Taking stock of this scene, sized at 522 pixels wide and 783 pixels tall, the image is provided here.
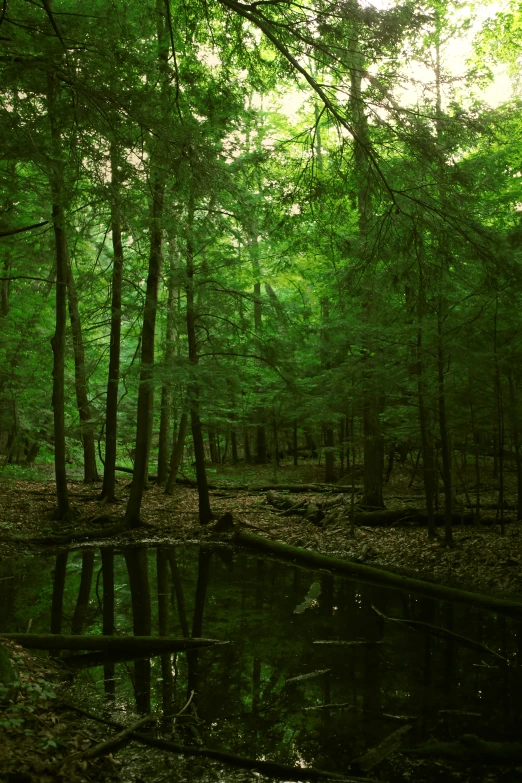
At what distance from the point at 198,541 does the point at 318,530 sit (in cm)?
296

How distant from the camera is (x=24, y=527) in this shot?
40.9ft

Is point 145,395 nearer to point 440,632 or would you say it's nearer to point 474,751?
point 440,632

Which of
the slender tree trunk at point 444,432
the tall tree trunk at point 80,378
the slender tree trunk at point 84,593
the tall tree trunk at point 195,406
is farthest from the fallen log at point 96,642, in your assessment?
the tall tree trunk at point 80,378

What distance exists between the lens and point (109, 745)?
3.95 metres

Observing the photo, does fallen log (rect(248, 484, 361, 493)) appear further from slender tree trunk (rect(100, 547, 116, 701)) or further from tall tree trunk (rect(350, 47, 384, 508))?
slender tree trunk (rect(100, 547, 116, 701))

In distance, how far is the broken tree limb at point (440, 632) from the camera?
6.34m

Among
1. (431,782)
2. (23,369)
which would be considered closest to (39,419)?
(23,369)

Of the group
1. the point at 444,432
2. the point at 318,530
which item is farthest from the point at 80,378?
the point at 444,432

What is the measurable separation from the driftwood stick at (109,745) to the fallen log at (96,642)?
1.76 metres

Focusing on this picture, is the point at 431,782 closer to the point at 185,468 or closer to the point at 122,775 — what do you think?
the point at 122,775

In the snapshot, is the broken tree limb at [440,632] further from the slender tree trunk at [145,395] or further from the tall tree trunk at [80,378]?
the tall tree trunk at [80,378]

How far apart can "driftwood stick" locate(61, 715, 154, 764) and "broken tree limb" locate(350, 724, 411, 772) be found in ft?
5.66

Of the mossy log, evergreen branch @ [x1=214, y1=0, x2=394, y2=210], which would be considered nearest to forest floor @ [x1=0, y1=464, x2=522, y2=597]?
the mossy log

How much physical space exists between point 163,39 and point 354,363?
6.62m
